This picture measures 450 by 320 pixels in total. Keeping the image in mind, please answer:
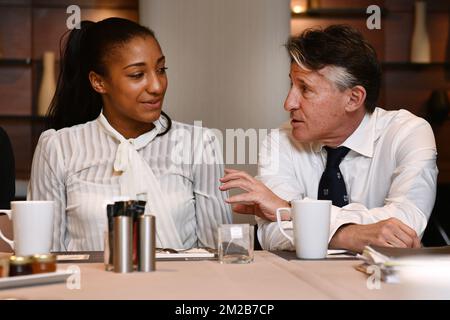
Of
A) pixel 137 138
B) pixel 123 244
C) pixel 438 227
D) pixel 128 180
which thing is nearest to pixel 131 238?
pixel 123 244

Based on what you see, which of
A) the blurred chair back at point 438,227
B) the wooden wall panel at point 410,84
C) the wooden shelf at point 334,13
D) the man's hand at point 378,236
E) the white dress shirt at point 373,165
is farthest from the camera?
the wooden wall panel at point 410,84

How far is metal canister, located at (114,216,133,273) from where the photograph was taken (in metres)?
1.12

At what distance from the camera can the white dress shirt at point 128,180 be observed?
6.33ft

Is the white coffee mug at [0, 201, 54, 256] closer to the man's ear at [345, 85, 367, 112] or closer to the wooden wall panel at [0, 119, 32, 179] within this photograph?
the man's ear at [345, 85, 367, 112]

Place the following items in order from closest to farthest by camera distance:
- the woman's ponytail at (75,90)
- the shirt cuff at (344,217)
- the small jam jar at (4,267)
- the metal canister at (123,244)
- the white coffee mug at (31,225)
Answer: the small jam jar at (4,267) → the metal canister at (123,244) → the white coffee mug at (31,225) → the shirt cuff at (344,217) → the woman's ponytail at (75,90)

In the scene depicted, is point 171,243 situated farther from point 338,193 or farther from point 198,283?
point 198,283

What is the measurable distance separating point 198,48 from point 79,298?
2215 mm

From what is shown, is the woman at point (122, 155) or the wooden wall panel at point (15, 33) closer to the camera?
the woman at point (122, 155)

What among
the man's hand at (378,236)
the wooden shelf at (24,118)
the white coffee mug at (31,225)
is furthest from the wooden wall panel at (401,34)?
the white coffee mug at (31,225)

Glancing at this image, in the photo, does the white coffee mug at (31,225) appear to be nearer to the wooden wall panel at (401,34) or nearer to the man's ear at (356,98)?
the man's ear at (356,98)

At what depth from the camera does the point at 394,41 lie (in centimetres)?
336

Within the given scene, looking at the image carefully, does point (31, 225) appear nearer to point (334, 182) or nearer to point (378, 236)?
point (378, 236)

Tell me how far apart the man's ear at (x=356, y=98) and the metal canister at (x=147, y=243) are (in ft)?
3.32
